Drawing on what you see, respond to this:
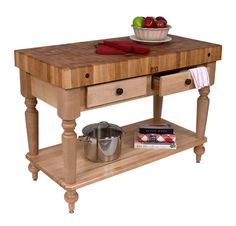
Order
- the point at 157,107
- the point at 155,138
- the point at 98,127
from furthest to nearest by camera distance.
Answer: the point at 157,107, the point at 155,138, the point at 98,127

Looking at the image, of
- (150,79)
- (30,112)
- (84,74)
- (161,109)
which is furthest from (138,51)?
(161,109)

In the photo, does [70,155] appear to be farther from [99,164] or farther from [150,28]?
[150,28]

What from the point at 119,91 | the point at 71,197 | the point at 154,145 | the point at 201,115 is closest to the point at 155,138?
the point at 154,145

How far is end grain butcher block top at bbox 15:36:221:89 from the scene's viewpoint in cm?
280

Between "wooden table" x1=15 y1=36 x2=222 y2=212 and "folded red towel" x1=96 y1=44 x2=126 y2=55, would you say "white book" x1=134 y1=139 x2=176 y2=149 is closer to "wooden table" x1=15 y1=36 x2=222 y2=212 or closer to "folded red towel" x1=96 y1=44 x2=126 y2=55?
"wooden table" x1=15 y1=36 x2=222 y2=212

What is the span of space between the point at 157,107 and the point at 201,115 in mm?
589

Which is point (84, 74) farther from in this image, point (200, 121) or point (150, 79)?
point (200, 121)

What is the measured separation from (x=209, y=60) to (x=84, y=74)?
1166mm

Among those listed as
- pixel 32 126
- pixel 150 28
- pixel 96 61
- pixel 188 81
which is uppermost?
pixel 150 28

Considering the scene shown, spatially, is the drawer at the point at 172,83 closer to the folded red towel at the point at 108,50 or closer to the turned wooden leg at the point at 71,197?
the folded red towel at the point at 108,50

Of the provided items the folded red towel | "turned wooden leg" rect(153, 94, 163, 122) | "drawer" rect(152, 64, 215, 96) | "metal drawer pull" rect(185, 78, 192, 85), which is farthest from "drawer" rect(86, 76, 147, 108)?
"turned wooden leg" rect(153, 94, 163, 122)

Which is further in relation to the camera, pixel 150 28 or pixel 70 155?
pixel 150 28

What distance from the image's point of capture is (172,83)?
329 centimetres

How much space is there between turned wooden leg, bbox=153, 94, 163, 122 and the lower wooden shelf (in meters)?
0.40
